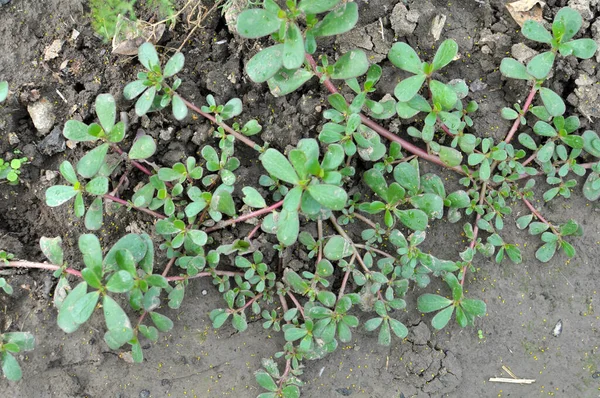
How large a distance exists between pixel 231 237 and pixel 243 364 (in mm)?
564

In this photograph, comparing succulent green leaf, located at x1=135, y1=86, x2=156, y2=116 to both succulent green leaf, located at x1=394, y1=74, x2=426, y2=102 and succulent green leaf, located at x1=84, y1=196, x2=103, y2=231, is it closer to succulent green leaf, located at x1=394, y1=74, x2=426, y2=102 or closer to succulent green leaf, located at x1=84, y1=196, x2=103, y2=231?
Result: succulent green leaf, located at x1=84, y1=196, x2=103, y2=231

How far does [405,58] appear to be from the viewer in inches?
88.4

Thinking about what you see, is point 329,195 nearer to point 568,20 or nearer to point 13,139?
point 568,20

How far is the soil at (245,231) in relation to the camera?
2395 millimetres

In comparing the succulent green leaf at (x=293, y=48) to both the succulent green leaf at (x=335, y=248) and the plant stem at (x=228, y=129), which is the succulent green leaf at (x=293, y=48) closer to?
the plant stem at (x=228, y=129)

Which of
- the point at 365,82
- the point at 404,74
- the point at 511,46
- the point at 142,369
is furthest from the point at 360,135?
the point at 142,369

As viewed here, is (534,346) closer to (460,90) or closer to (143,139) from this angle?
(460,90)

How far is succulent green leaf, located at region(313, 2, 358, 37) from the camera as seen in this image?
2041mm

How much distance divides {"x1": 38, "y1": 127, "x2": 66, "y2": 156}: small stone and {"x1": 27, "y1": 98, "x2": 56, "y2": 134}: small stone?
1.5 inches

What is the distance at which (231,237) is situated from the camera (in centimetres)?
239

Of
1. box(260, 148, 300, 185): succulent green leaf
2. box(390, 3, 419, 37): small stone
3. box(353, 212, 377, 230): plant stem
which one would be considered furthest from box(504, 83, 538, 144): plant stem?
box(260, 148, 300, 185): succulent green leaf

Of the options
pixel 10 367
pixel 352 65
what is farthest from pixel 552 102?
pixel 10 367

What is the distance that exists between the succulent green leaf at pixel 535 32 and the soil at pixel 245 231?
0.18m

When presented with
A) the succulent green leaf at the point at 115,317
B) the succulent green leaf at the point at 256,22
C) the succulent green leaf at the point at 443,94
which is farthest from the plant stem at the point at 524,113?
the succulent green leaf at the point at 115,317
